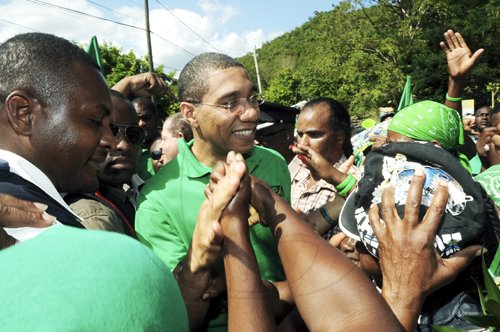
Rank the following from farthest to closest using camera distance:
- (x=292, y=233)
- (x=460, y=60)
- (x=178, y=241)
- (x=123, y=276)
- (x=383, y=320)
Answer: (x=460, y=60) → (x=178, y=241) → (x=292, y=233) → (x=383, y=320) → (x=123, y=276)

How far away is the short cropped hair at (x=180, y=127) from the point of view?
4.67 meters

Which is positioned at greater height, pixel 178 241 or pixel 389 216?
pixel 389 216

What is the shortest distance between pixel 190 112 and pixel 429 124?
4.17ft

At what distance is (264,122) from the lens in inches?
217

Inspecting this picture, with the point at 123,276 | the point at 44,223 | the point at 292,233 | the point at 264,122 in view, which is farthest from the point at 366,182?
the point at 264,122

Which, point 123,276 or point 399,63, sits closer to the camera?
point 123,276

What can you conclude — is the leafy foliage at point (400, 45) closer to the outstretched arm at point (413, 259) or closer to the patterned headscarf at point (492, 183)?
the patterned headscarf at point (492, 183)

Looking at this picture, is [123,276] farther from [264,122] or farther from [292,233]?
[264,122]

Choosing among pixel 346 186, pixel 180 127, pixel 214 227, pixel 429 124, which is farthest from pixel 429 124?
pixel 180 127

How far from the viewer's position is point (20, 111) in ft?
5.39

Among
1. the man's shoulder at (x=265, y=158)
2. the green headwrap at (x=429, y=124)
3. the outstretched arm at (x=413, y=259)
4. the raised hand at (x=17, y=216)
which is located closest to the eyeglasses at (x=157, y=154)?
the man's shoulder at (x=265, y=158)

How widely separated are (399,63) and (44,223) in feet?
116

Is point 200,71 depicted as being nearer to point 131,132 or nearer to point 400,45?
point 131,132

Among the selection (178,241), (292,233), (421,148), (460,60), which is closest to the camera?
(292,233)
